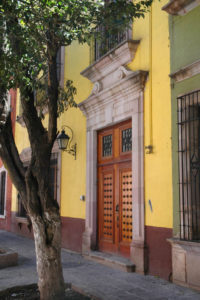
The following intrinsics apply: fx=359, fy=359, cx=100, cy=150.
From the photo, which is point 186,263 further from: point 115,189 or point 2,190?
point 2,190

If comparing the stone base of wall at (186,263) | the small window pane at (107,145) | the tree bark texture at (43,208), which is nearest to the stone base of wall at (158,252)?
the stone base of wall at (186,263)

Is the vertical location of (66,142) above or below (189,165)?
above

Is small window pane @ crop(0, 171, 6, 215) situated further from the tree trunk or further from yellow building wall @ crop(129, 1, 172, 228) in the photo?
the tree trunk

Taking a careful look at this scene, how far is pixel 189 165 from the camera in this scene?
616 centimetres

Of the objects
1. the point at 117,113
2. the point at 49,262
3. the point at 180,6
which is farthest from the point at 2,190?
the point at 180,6

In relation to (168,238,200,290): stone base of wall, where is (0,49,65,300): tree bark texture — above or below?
above

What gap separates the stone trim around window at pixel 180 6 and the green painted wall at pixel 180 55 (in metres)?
0.08

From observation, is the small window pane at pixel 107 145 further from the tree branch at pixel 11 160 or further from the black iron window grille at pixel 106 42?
the tree branch at pixel 11 160

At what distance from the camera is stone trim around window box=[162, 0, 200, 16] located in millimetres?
6223

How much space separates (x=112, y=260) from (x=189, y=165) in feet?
9.40

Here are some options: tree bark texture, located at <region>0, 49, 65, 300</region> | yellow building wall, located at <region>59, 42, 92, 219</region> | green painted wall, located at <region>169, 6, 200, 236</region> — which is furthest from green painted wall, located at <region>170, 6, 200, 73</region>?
yellow building wall, located at <region>59, 42, 92, 219</region>

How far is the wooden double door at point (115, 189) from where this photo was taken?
7984 millimetres

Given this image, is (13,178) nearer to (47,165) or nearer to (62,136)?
(47,165)

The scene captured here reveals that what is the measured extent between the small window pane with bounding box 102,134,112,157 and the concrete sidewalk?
265cm
